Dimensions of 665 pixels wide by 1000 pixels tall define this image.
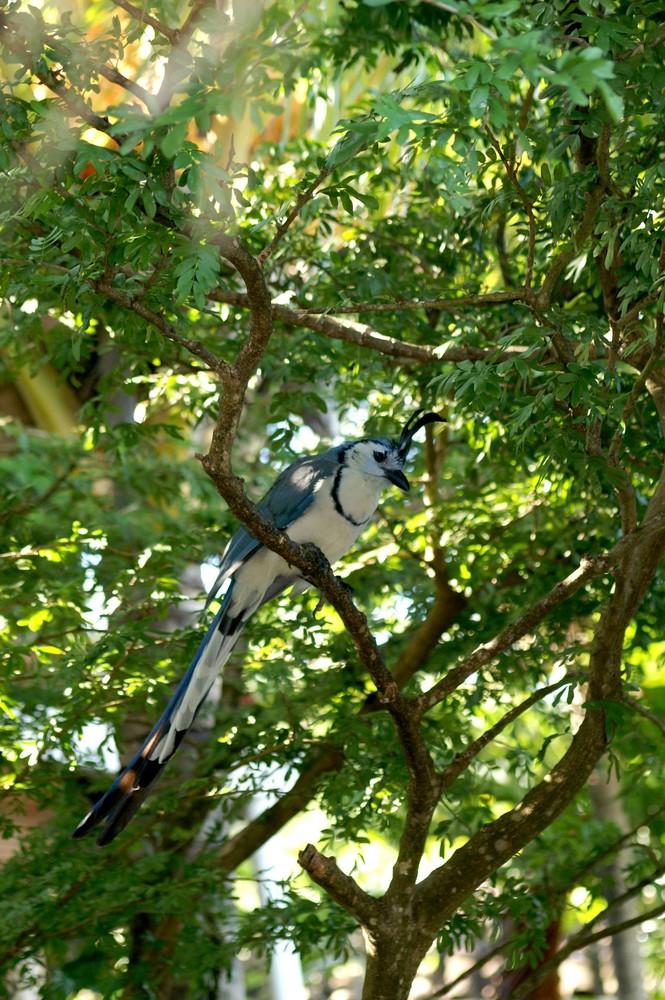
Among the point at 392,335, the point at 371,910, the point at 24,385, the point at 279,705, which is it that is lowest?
the point at 371,910

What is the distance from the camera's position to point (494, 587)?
3.51 metres

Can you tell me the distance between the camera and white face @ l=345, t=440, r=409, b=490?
9.21 ft

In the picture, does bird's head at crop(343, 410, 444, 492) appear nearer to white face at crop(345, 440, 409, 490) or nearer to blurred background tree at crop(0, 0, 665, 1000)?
white face at crop(345, 440, 409, 490)

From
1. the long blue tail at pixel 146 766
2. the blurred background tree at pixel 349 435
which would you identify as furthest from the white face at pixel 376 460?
the long blue tail at pixel 146 766

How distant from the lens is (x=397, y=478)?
279 centimetres

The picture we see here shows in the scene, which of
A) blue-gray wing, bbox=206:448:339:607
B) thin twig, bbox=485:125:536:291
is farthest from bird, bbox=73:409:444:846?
thin twig, bbox=485:125:536:291

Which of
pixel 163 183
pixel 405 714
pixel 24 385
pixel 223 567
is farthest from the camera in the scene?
pixel 24 385

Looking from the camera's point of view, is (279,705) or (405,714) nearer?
(405,714)

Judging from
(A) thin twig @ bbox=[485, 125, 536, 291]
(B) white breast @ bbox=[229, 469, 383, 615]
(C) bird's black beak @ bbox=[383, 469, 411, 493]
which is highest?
(A) thin twig @ bbox=[485, 125, 536, 291]

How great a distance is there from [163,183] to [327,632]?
174 cm

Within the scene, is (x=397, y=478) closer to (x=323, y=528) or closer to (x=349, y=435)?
(x=323, y=528)

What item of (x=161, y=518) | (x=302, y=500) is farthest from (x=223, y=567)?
(x=161, y=518)

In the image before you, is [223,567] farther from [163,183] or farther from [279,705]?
[163,183]

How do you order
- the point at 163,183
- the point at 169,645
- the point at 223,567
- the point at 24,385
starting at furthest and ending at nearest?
the point at 24,385, the point at 169,645, the point at 223,567, the point at 163,183
